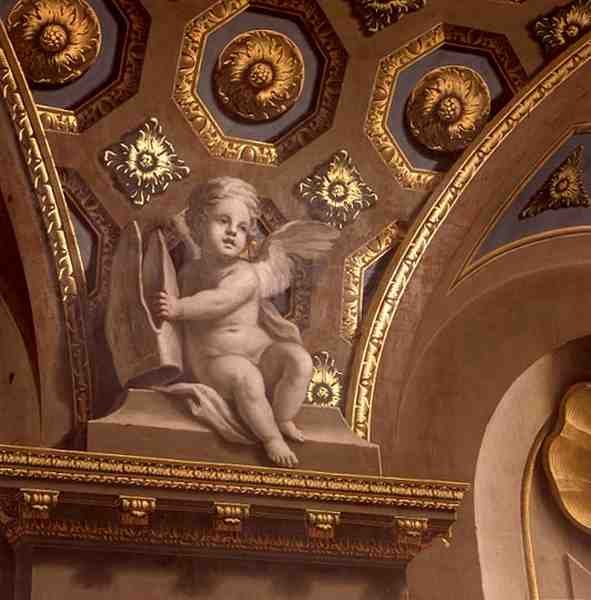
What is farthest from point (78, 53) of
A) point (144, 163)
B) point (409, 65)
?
point (409, 65)

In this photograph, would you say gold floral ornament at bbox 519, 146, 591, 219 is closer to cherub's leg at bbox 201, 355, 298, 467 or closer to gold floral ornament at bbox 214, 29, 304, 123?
gold floral ornament at bbox 214, 29, 304, 123

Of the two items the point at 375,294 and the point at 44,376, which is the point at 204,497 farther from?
the point at 375,294

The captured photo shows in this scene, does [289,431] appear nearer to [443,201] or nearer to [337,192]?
[337,192]

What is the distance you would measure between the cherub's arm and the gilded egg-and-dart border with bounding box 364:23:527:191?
125cm

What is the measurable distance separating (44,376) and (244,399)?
1.10 m

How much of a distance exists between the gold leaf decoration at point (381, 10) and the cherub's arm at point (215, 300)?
5.30ft

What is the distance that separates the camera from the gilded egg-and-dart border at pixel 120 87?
316 inches

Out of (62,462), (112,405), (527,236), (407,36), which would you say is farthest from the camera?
(527,236)

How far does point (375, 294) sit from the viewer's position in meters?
8.70

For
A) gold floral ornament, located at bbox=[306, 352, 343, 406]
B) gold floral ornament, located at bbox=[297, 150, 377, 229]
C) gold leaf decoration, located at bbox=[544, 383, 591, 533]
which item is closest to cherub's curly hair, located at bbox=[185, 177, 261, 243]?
gold floral ornament, located at bbox=[297, 150, 377, 229]

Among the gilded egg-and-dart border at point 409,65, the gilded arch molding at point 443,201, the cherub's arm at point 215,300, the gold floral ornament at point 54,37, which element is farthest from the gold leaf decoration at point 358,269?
the gold floral ornament at point 54,37

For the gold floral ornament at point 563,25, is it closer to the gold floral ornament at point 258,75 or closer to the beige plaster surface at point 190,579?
the gold floral ornament at point 258,75

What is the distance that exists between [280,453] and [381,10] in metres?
2.65

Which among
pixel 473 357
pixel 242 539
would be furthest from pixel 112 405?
pixel 473 357
